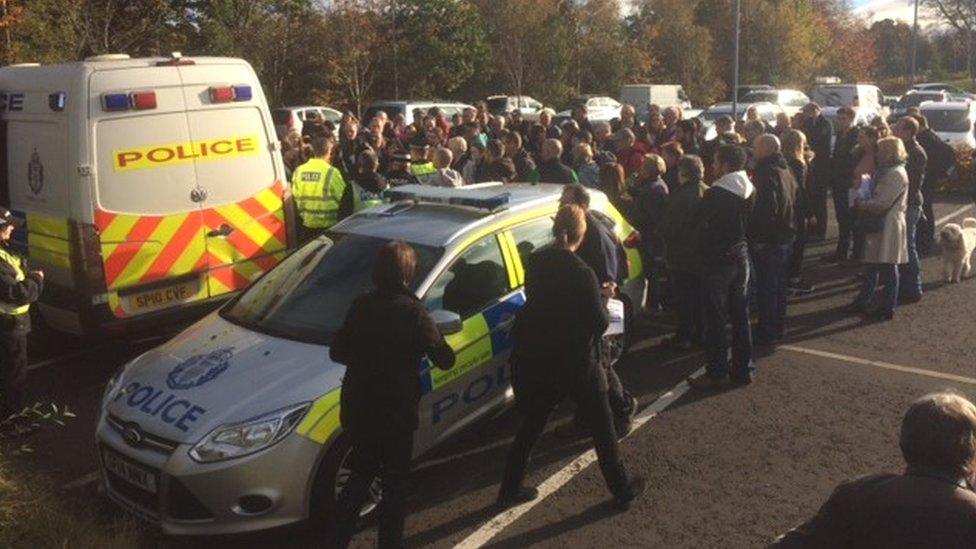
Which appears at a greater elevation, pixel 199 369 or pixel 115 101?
pixel 115 101

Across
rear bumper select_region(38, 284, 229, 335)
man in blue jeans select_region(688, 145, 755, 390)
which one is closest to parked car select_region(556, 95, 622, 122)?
man in blue jeans select_region(688, 145, 755, 390)

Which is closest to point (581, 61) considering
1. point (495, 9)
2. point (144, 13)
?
point (495, 9)

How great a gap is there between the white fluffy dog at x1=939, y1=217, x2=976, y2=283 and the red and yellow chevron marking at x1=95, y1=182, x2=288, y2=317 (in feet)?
23.3

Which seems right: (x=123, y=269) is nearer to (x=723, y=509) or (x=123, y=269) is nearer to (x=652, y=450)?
(x=652, y=450)

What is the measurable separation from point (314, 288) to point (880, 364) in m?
4.68

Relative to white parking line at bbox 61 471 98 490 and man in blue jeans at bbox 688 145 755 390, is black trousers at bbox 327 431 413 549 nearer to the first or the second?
white parking line at bbox 61 471 98 490

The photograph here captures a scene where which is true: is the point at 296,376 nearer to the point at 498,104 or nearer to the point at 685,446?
the point at 685,446

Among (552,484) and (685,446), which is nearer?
(552,484)

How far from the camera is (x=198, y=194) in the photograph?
7102 millimetres

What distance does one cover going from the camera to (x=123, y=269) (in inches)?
264

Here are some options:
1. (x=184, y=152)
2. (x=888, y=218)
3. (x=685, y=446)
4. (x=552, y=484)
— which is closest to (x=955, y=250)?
(x=888, y=218)

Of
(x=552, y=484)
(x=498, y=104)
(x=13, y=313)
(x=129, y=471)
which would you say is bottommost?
(x=552, y=484)

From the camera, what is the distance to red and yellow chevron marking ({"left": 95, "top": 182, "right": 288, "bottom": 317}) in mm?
6664

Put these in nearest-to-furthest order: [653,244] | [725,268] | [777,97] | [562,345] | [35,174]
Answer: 1. [562,345]
2. [725,268]
3. [35,174]
4. [653,244]
5. [777,97]
